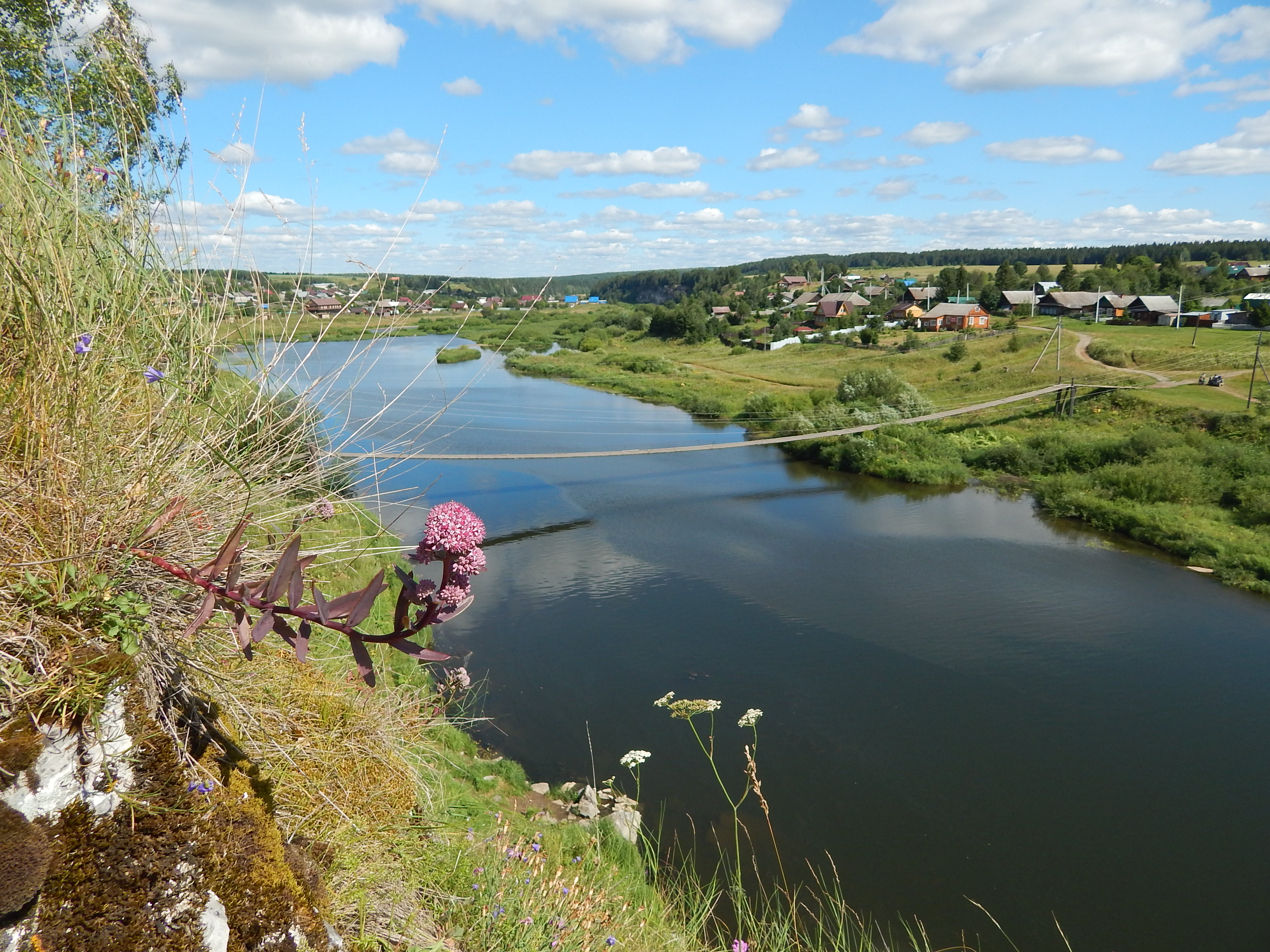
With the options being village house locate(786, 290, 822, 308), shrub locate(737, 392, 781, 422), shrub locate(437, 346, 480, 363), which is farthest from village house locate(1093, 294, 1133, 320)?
shrub locate(437, 346, 480, 363)

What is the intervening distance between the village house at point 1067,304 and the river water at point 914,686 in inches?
1146

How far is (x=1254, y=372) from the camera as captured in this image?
21.3 metres

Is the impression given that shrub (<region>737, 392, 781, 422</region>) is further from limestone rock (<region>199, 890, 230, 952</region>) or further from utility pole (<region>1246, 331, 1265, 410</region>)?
limestone rock (<region>199, 890, 230, 952</region>)

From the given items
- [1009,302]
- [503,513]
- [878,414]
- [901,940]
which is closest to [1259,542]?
[878,414]

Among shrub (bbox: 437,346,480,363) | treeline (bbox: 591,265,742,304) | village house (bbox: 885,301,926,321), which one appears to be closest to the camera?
shrub (bbox: 437,346,480,363)

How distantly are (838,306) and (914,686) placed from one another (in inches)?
1844

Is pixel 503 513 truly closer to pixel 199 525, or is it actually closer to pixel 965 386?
pixel 199 525

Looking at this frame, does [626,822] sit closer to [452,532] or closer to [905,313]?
[452,532]

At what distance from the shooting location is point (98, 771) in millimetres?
1326

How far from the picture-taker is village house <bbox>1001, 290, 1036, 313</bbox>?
41906mm

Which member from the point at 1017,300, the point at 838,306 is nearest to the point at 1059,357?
the point at 1017,300

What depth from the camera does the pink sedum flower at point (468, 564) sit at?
1490mm

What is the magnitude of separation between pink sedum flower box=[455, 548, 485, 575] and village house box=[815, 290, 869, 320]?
51265 millimetres

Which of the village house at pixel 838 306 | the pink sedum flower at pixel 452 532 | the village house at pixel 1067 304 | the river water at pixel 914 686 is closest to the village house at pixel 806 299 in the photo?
the village house at pixel 838 306
